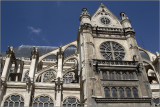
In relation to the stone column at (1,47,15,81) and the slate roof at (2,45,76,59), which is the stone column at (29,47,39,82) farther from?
the slate roof at (2,45,76,59)

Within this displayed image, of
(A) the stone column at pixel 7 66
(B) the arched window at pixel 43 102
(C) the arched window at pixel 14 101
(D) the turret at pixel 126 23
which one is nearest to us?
Answer: (C) the arched window at pixel 14 101

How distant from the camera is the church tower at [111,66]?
16.6 metres

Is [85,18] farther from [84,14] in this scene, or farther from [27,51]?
[27,51]

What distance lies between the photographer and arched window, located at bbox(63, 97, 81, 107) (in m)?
18.3

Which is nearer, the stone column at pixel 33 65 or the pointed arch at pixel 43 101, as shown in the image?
the pointed arch at pixel 43 101

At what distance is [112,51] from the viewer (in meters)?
21.5

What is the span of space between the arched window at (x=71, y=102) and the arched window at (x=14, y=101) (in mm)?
4376

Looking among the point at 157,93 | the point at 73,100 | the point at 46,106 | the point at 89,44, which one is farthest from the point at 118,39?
the point at 46,106

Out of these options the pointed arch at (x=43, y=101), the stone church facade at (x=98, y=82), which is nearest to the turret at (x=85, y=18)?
the stone church facade at (x=98, y=82)

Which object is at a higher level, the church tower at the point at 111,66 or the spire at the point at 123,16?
the spire at the point at 123,16

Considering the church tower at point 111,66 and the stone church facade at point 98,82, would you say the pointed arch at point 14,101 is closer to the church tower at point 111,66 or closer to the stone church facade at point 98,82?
the stone church facade at point 98,82

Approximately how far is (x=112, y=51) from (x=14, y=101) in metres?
12.4

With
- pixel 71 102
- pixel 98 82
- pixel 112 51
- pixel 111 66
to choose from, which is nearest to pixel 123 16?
pixel 112 51

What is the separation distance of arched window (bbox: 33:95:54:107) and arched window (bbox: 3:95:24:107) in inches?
53.8
